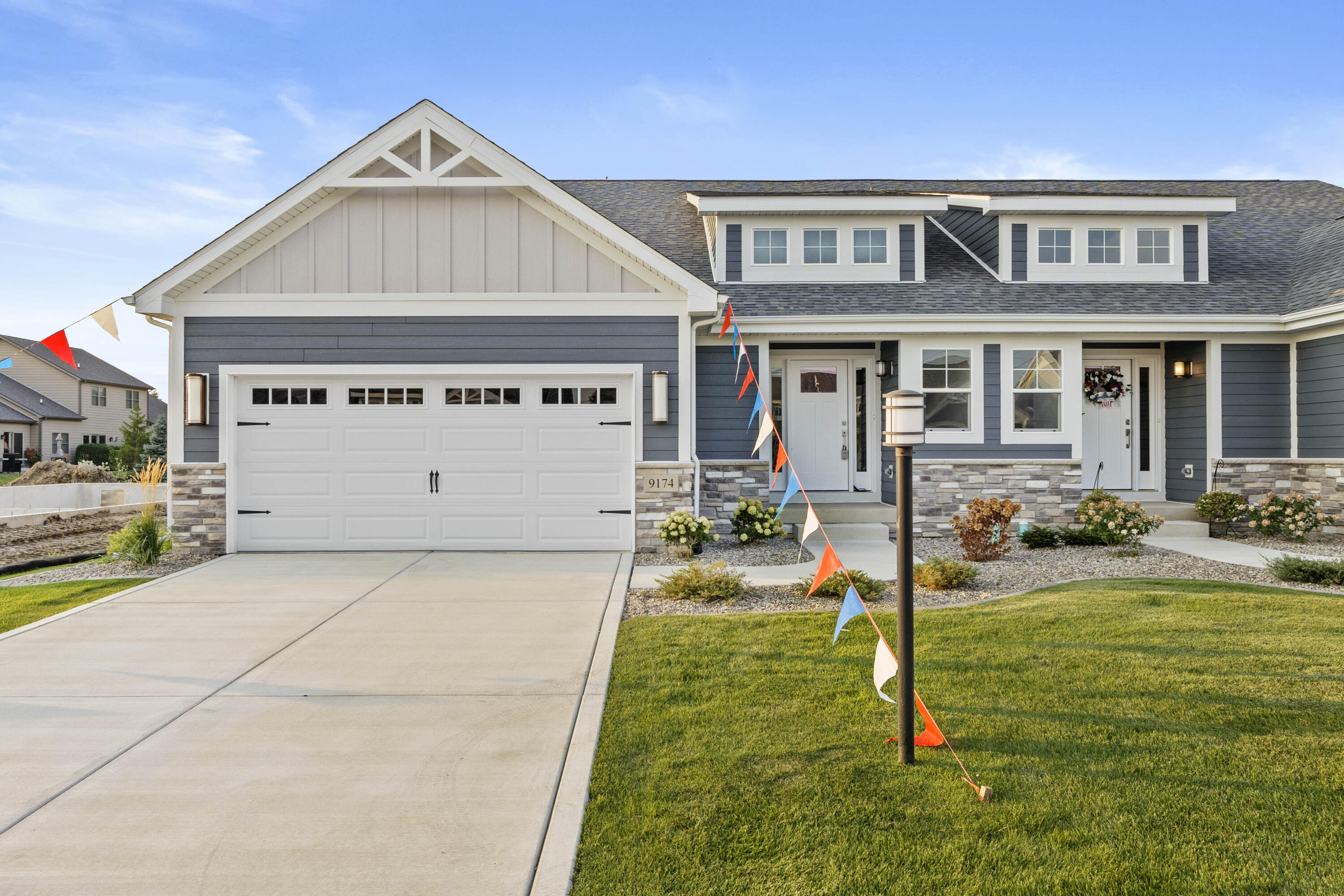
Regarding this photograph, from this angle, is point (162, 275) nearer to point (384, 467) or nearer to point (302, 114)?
point (384, 467)

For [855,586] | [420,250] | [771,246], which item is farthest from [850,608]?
[771,246]

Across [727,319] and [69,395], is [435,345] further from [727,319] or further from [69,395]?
[69,395]

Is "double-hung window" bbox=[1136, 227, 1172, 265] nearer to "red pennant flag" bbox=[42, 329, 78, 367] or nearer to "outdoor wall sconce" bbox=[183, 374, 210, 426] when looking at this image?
"outdoor wall sconce" bbox=[183, 374, 210, 426]

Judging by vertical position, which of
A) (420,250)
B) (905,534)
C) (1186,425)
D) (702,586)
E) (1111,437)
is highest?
(420,250)

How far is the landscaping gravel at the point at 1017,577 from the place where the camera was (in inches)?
237

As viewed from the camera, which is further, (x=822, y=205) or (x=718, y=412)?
(x=822, y=205)

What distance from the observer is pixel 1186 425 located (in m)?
10.8

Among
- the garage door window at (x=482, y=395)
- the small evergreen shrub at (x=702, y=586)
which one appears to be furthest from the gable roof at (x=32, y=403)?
the small evergreen shrub at (x=702, y=586)

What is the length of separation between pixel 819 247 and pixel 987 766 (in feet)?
29.5

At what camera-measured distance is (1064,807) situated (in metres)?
2.78

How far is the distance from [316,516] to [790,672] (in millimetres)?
6478

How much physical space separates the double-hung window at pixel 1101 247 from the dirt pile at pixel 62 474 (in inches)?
836

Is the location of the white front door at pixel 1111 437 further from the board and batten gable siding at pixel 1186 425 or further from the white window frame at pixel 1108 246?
the white window frame at pixel 1108 246

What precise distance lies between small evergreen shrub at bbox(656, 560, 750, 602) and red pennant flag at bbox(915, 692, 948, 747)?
2959 millimetres
